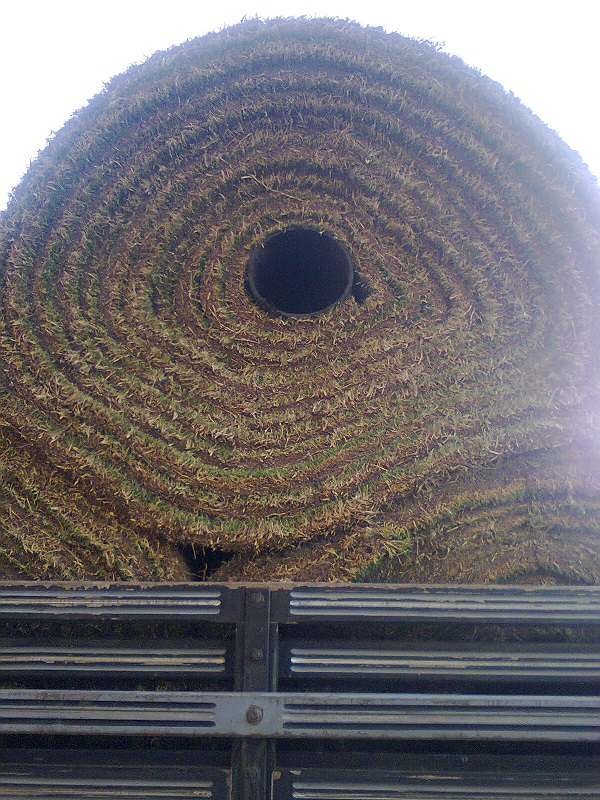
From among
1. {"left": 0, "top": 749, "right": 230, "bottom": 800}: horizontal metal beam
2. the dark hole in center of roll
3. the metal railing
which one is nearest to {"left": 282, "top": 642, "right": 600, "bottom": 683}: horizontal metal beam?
the metal railing

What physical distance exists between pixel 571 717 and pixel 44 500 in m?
0.68

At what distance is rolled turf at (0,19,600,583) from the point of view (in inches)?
35.2

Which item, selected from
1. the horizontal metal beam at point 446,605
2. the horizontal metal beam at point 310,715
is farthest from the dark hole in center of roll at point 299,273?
the horizontal metal beam at point 310,715

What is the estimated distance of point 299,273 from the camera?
1120 millimetres

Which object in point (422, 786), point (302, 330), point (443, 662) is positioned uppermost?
point (302, 330)

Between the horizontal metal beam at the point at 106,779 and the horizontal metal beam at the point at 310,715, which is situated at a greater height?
the horizontal metal beam at the point at 310,715

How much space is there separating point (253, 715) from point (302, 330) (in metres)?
0.54

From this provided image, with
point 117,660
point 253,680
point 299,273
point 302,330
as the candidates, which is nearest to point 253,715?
point 253,680

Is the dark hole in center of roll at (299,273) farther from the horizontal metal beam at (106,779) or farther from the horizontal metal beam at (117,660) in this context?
the horizontal metal beam at (106,779)

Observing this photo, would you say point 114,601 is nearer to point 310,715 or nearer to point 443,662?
point 310,715

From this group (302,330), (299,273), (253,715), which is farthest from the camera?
(299,273)

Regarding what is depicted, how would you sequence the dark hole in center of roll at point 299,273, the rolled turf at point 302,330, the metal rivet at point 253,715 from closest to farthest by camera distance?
the metal rivet at point 253,715 → the rolled turf at point 302,330 → the dark hole in center of roll at point 299,273

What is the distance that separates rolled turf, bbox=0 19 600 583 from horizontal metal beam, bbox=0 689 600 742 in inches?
8.6

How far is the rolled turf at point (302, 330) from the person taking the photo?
2.93 ft
